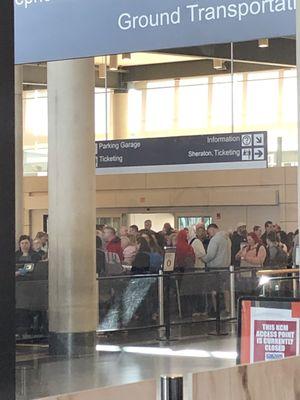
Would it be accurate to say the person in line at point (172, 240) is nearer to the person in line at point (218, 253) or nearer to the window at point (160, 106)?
the person in line at point (218, 253)

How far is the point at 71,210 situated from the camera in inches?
443

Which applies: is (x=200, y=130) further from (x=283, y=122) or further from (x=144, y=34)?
(x=144, y=34)

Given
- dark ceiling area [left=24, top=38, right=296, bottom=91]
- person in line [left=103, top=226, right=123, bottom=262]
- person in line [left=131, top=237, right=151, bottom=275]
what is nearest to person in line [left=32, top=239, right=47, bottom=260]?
person in line [left=103, top=226, right=123, bottom=262]

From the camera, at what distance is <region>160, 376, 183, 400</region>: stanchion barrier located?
2359 millimetres

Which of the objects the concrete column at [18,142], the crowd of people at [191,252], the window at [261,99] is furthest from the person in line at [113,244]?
the window at [261,99]

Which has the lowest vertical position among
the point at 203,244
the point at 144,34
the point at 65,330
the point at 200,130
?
the point at 65,330

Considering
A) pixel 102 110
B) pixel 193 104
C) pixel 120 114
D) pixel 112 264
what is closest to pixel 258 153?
pixel 112 264

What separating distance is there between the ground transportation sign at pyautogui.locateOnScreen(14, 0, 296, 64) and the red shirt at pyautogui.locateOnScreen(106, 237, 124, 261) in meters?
8.09

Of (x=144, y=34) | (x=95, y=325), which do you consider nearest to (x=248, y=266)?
(x=95, y=325)

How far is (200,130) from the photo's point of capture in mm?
22625

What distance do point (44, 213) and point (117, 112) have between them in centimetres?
282

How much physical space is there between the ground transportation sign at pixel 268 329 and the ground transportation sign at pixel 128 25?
53.6 inches

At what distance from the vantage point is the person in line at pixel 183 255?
13164mm

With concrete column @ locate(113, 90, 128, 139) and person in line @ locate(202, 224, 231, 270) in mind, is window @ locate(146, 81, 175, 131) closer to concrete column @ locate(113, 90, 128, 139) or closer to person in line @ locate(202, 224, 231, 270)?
concrete column @ locate(113, 90, 128, 139)
